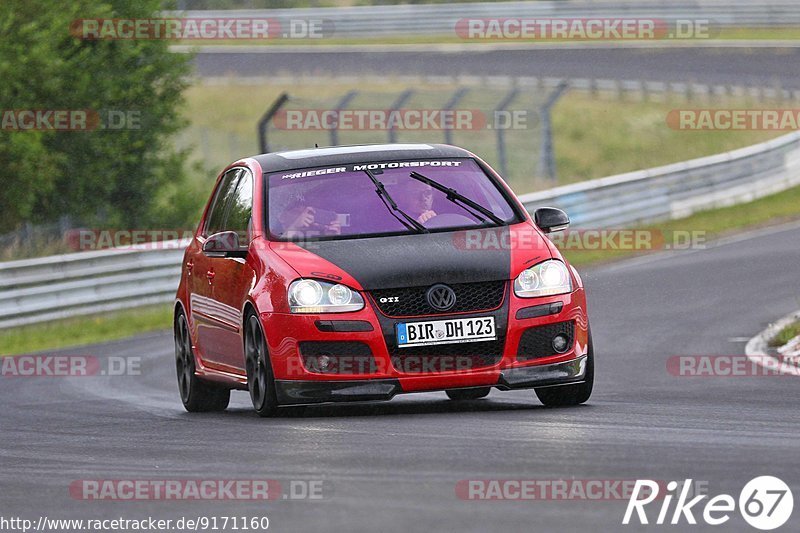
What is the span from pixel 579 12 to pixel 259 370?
35.9 meters

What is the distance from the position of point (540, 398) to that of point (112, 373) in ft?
21.3

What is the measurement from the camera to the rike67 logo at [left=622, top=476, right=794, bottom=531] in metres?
5.68

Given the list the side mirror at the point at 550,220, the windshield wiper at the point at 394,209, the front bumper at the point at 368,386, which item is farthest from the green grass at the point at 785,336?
the windshield wiper at the point at 394,209

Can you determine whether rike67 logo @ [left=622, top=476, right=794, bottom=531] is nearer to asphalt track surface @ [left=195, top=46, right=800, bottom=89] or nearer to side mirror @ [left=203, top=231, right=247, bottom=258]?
side mirror @ [left=203, top=231, right=247, bottom=258]

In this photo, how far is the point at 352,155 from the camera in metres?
10.5

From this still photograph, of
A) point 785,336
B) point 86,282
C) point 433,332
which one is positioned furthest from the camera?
point 86,282

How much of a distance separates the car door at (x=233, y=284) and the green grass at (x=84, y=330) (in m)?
8.47

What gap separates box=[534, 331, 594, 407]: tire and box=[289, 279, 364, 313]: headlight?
142cm

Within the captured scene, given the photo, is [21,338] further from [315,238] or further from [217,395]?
[315,238]

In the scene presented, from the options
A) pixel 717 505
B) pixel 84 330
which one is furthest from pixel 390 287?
pixel 84 330

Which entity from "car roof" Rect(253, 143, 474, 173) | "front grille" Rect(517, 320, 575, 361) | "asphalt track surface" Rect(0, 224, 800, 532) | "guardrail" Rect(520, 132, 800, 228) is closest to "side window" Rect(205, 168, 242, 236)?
"car roof" Rect(253, 143, 474, 173)

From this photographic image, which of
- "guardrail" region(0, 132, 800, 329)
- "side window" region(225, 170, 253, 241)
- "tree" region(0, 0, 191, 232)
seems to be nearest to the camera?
"side window" region(225, 170, 253, 241)

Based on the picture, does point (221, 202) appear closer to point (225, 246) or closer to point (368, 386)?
point (225, 246)

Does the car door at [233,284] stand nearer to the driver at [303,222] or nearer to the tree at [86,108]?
the driver at [303,222]
